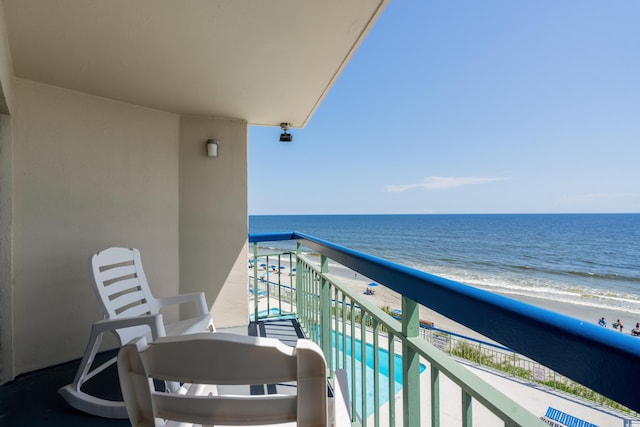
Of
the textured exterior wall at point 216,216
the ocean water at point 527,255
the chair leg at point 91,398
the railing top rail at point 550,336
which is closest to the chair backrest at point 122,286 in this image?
the chair leg at point 91,398

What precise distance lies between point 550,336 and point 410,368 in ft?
1.77

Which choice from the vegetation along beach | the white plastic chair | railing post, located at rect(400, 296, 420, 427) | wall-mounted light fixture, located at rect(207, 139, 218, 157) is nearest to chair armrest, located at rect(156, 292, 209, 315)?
the white plastic chair

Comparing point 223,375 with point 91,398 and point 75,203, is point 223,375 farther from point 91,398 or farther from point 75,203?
point 75,203

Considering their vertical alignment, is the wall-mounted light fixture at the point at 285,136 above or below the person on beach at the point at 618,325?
above

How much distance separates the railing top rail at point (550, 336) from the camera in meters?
0.37

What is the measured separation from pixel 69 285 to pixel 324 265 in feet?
6.98

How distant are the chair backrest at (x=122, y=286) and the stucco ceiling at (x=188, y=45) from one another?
1.32 meters

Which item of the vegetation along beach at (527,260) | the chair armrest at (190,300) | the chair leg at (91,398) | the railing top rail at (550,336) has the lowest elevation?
the vegetation along beach at (527,260)

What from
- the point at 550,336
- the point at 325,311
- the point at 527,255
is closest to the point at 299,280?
the point at 325,311

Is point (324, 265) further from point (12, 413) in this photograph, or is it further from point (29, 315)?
point (29, 315)

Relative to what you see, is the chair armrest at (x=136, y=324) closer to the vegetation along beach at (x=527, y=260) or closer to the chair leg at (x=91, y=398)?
the chair leg at (x=91, y=398)

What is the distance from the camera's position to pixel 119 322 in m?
1.79

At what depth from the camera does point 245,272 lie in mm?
3293

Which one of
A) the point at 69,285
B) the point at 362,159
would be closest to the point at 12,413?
the point at 69,285
